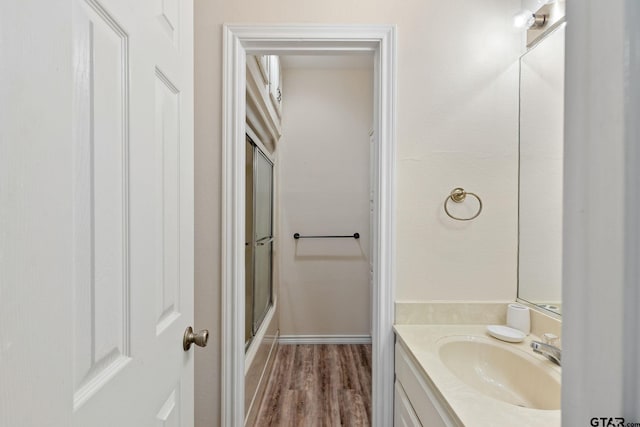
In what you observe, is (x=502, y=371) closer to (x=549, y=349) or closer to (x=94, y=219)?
(x=549, y=349)

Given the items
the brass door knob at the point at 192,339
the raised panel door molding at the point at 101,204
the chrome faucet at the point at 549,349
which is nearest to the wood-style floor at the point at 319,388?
the chrome faucet at the point at 549,349

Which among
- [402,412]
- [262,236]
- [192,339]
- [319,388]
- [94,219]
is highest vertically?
[94,219]

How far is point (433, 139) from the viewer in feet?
4.54

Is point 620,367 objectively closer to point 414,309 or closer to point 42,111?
point 42,111

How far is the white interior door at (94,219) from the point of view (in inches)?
14.2

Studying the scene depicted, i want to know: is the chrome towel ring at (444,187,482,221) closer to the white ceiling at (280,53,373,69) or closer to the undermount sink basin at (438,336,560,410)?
the undermount sink basin at (438,336,560,410)

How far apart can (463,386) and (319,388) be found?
1614mm

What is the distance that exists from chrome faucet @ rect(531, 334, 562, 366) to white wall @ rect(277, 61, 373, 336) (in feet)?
6.38

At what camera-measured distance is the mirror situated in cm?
122

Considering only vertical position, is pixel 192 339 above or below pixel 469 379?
above

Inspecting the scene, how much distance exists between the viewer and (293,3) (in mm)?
1354

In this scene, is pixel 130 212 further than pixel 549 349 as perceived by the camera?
No

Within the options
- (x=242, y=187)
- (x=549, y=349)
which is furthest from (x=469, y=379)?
(x=242, y=187)

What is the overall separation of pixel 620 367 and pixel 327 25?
145cm
